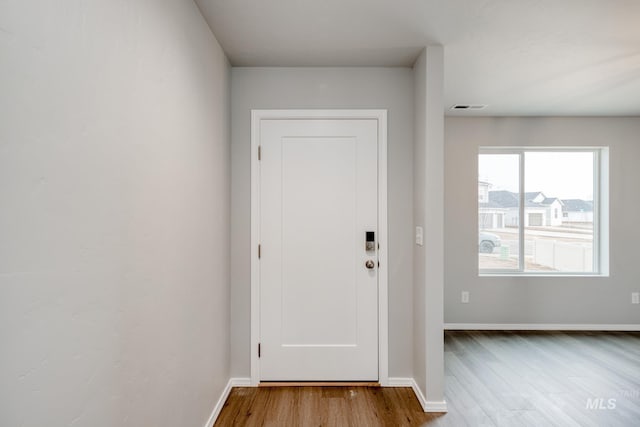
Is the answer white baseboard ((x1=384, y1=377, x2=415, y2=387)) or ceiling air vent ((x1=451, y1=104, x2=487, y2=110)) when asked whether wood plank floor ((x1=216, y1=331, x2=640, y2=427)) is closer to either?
white baseboard ((x1=384, y1=377, x2=415, y2=387))

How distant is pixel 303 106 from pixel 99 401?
2.31 m

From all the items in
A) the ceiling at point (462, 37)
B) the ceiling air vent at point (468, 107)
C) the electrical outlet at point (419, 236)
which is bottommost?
the electrical outlet at point (419, 236)

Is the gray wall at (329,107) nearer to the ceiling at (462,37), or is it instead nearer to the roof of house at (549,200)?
the ceiling at (462,37)

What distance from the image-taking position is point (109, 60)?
1.19 m

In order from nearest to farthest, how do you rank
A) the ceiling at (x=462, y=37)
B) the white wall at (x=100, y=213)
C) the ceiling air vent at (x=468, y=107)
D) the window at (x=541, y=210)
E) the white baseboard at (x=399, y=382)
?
the white wall at (x=100, y=213)
the ceiling at (x=462, y=37)
the white baseboard at (x=399, y=382)
the ceiling air vent at (x=468, y=107)
the window at (x=541, y=210)

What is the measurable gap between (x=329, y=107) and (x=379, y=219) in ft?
3.14

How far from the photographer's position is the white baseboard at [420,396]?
2.52 meters

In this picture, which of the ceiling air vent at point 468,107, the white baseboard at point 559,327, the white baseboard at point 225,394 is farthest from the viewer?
the white baseboard at point 559,327

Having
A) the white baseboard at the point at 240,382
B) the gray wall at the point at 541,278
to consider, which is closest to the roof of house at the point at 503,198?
the gray wall at the point at 541,278

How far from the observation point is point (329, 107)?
2.89 metres

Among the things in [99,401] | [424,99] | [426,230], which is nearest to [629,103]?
[424,99]

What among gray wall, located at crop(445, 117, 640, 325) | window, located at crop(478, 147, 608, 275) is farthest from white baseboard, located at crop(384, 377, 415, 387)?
window, located at crop(478, 147, 608, 275)

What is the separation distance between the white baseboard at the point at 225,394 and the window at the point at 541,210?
3019mm

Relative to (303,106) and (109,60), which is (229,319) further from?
(109,60)
